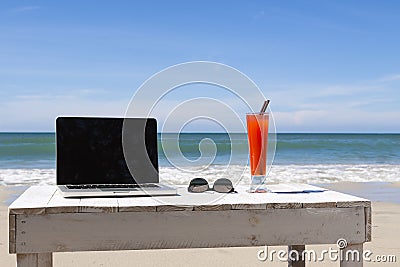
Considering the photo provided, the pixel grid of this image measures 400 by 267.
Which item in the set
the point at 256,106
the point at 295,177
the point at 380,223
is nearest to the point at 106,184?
the point at 256,106

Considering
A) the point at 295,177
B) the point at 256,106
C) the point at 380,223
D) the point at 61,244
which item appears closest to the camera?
the point at 61,244

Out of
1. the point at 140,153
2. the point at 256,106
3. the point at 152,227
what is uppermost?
the point at 256,106

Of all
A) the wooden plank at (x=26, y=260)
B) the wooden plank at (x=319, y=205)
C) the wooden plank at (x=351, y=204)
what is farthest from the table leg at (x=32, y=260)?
the wooden plank at (x=351, y=204)

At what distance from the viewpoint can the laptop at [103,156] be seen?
230 centimetres

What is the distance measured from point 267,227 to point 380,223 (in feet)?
11.1

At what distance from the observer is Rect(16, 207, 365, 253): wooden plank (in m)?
1.92

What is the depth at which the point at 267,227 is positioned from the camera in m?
2.05

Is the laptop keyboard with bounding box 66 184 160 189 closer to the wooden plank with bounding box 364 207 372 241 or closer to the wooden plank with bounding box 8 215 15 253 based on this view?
the wooden plank with bounding box 8 215 15 253

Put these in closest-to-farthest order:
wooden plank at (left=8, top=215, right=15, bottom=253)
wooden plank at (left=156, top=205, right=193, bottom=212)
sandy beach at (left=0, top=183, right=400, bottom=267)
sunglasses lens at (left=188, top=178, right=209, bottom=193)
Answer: wooden plank at (left=8, top=215, right=15, bottom=253)
wooden plank at (left=156, top=205, right=193, bottom=212)
sunglasses lens at (left=188, top=178, right=209, bottom=193)
sandy beach at (left=0, top=183, right=400, bottom=267)

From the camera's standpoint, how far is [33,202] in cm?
199

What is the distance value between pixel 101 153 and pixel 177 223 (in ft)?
1.74

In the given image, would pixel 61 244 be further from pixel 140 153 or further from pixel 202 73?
pixel 202 73

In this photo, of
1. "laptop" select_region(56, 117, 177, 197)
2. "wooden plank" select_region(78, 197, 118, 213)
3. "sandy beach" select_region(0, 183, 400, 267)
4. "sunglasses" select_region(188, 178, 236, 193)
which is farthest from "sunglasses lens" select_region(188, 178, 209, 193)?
"sandy beach" select_region(0, 183, 400, 267)

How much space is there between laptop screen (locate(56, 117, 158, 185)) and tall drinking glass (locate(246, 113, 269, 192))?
1.37ft
